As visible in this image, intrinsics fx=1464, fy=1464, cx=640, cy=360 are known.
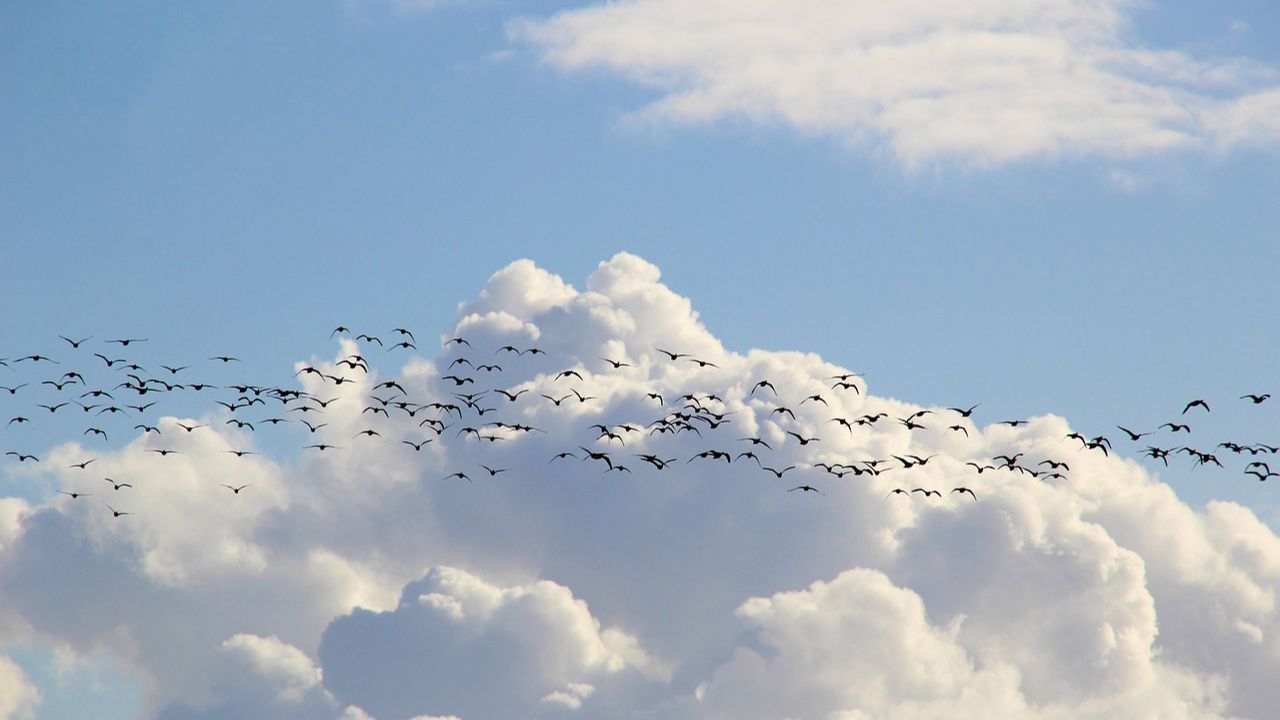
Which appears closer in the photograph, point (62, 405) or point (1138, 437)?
point (1138, 437)

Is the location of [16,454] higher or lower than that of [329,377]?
lower

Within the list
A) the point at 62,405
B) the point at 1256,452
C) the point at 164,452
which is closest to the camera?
the point at 1256,452

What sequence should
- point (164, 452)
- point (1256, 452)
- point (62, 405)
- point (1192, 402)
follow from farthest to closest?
point (164, 452), point (62, 405), point (1256, 452), point (1192, 402)

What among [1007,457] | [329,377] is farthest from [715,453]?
[329,377]

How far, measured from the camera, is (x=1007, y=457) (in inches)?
6083

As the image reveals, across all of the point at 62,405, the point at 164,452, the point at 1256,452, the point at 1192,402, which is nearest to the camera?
the point at 1192,402

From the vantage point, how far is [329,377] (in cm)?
16188

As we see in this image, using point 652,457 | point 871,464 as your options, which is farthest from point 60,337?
point 871,464

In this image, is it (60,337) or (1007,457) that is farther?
(1007,457)

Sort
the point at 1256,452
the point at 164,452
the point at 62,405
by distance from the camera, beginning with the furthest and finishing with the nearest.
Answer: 1. the point at 164,452
2. the point at 62,405
3. the point at 1256,452

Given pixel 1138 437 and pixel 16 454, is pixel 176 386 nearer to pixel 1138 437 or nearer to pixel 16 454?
pixel 16 454

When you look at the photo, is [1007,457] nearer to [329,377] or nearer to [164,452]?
Result: [329,377]

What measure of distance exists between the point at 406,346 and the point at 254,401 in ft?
58.7

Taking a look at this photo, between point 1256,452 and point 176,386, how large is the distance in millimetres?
111174
